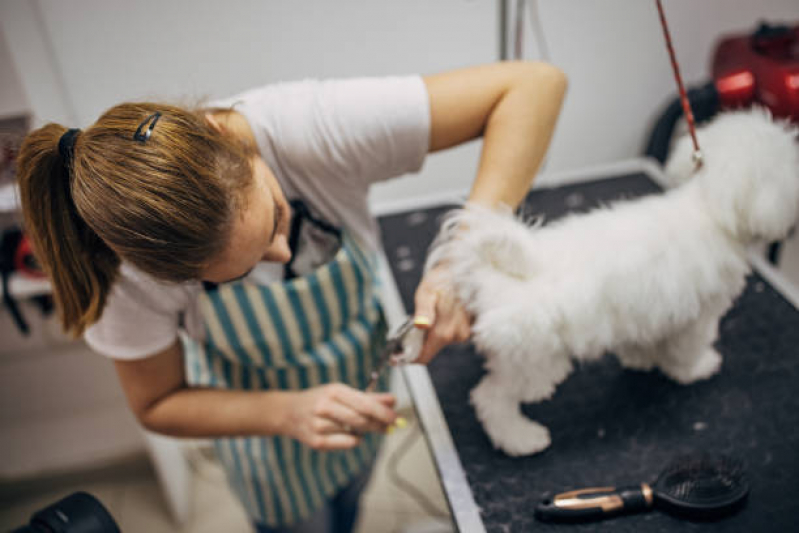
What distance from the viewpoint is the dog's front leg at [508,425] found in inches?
27.0

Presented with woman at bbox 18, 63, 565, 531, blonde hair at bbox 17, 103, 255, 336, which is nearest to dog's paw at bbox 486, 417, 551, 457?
woman at bbox 18, 63, 565, 531

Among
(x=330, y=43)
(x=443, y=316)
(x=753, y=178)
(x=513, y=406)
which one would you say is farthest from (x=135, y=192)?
(x=330, y=43)

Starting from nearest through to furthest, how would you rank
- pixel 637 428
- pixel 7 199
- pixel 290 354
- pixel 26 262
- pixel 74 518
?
1. pixel 74 518
2. pixel 637 428
3. pixel 290 354
4. pixel 7 199
5. pixel 26 262

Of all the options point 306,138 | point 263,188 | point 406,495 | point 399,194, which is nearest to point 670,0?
point 399,194

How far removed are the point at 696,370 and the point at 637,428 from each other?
124 millimetres

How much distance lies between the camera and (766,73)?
0.98 meters

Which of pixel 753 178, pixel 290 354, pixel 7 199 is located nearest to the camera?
pixel 753 178

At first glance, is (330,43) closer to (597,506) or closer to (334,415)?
(334,415)

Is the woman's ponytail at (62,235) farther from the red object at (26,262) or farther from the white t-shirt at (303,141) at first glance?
the red object at (26,262)

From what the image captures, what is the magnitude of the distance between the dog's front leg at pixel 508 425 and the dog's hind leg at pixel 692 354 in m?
0.20

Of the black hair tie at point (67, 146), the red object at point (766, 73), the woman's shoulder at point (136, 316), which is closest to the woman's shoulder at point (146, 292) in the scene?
the woman's shoulder at point (136, 316)

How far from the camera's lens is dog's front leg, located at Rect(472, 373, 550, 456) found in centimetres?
69

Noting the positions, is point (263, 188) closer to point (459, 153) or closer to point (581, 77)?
point (459, 153)

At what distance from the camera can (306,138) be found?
26.5 inches
